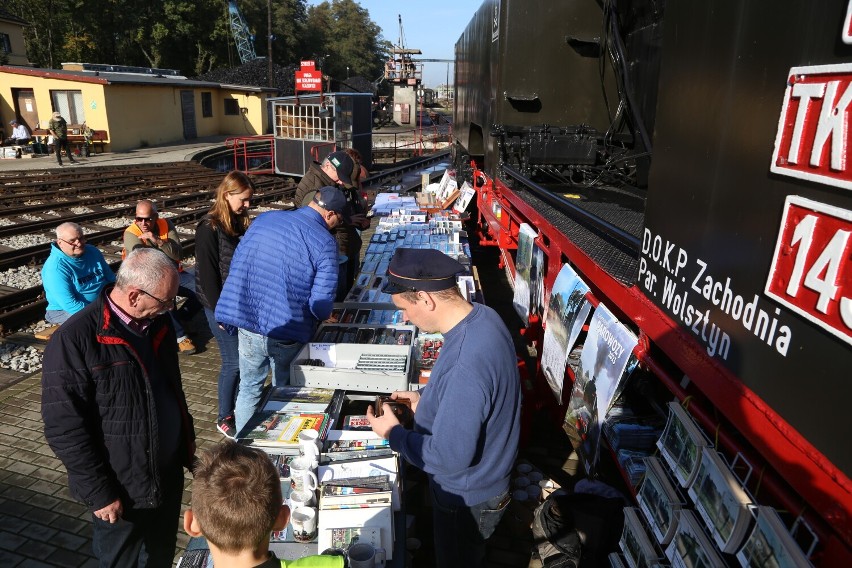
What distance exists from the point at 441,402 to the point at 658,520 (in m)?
1.03

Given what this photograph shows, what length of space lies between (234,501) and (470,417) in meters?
0.90

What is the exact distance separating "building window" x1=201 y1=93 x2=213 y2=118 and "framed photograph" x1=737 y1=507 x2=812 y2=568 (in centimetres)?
3643

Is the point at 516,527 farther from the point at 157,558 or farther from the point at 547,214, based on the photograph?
the point at 547,214

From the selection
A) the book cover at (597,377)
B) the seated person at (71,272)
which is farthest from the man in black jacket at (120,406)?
the seated person at (71,272)

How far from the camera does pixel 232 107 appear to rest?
3572cm

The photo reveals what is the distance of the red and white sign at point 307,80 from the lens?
23.7 meters

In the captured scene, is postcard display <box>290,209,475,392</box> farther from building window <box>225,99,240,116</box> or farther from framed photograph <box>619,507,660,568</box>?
building window <box>225,99,240,116</box>

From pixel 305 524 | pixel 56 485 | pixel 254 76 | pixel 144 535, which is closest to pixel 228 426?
pixel 56 485

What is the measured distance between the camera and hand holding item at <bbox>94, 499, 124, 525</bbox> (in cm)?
250

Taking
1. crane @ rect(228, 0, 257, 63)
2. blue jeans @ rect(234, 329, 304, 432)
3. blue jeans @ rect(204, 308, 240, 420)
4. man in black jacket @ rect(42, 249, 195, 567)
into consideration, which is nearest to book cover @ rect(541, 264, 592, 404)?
blue jeans @ rect(234, 329, 304, 432)

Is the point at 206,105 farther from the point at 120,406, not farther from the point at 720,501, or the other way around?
the point at 720,501

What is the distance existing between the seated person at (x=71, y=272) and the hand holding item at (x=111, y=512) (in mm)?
2912

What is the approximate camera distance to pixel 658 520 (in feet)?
7.40

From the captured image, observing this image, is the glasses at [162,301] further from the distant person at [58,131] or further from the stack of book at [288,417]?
the distant person at [58,131]
